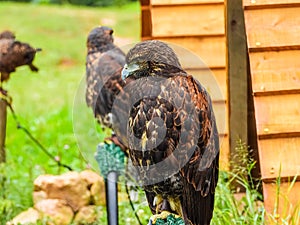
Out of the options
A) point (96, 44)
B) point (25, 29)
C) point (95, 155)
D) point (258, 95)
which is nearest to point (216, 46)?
point (96, 44)

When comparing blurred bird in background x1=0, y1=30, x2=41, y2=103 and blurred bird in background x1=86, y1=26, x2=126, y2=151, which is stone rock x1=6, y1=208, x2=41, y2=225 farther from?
blurred bird in background x1=0, y1=30, x2=41, y2=103

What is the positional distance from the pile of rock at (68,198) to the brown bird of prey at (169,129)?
227 cm

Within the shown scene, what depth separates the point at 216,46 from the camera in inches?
282

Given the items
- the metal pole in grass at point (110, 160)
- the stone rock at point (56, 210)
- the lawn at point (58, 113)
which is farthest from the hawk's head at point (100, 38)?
the stone rock at point (56, 210)

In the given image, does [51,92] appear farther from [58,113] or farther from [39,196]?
[39,196]

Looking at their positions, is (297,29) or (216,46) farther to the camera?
(216,46)

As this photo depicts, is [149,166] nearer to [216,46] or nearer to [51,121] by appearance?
[216,46]

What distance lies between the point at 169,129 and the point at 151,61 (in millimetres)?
336

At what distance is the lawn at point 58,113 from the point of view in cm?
565

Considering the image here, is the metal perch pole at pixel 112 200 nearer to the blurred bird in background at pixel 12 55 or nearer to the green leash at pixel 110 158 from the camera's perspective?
the green leash at pixel 110 158

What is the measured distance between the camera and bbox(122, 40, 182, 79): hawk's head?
400cm

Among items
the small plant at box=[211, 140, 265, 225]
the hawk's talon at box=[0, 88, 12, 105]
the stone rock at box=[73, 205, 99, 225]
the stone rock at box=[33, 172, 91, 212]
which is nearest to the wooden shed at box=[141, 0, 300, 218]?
the small plant at box=[211, 140, 265, 225]

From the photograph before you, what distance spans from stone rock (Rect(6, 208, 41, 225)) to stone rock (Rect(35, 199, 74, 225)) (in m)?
0.05

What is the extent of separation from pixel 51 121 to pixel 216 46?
3470 mm
